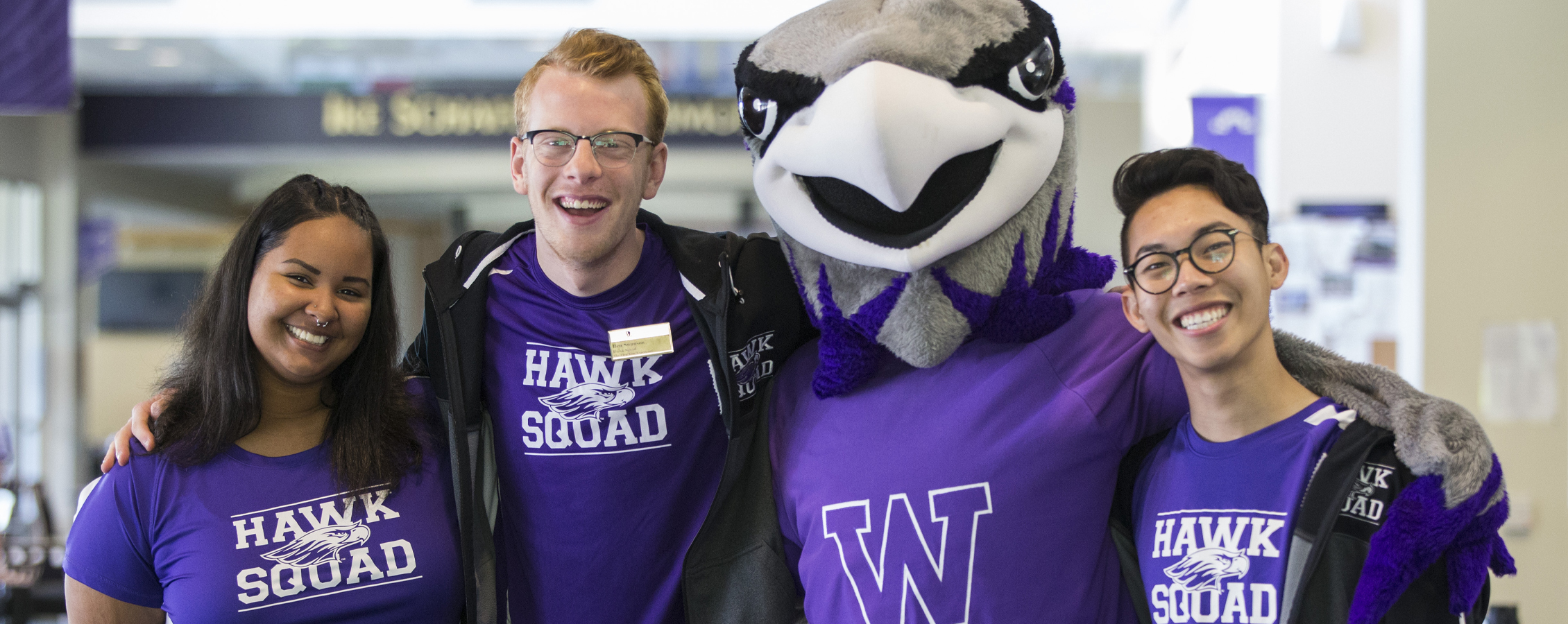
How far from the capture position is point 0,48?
3877mm

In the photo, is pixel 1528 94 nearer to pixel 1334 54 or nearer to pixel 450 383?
pixel 1334 54

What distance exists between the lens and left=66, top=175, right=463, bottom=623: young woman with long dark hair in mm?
1584

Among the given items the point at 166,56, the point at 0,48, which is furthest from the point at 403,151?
the point at 0,48

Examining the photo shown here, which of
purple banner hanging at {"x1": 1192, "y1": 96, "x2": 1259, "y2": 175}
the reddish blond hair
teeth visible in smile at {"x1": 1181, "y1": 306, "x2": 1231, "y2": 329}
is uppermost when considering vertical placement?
purple banner hanging at {"x1": 1192, "y1": 96, "x2": 1259, "y2": 175}

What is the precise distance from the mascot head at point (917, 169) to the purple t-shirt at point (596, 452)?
316mm

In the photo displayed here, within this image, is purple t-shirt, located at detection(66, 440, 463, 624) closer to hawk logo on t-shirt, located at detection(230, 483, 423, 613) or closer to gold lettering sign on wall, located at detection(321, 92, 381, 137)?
hawk logo on t-shirt, located at detection(230, 483, 423, 613)

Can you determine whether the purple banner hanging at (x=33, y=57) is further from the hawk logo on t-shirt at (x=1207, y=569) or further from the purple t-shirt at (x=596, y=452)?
the hawk logo on t-shirt at (x=1207, y=569)

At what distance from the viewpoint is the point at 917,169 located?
1.39m

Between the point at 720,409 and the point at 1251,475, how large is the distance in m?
0.84

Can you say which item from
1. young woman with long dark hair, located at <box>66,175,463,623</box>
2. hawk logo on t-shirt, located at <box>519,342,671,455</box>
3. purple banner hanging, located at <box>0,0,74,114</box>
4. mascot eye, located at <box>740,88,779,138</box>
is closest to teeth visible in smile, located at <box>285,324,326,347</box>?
young woman with long dark hair, located at <box>66,175,463,623</box>

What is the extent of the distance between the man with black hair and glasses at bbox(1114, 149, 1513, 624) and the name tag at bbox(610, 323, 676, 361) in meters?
0.76

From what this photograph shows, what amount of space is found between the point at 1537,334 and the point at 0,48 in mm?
5442

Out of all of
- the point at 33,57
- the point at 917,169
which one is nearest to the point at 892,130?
the point at 917,169

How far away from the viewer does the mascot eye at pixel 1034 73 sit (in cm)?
149
